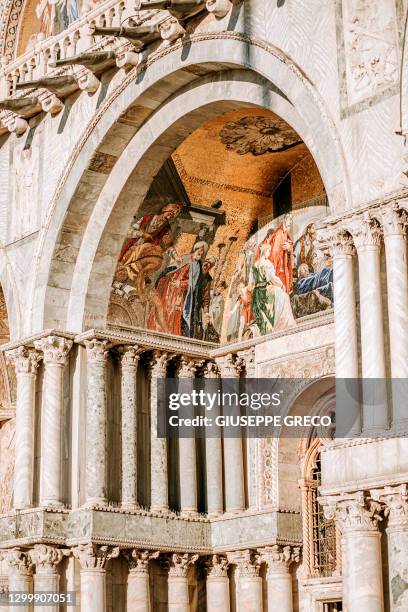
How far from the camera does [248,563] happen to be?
16.7 metres

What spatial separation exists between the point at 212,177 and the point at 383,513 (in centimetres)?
706

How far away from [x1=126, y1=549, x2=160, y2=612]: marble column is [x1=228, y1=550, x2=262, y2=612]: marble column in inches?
52.1

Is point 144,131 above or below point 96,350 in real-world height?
above

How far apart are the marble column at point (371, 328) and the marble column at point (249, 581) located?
5387 mm

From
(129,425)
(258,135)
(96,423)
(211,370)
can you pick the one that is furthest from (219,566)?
(258,135)

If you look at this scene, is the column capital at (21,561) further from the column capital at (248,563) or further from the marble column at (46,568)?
the column capital at (248,563)

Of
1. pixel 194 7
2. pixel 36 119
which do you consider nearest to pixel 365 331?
pixel 194 7

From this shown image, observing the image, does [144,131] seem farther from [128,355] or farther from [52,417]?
[52,417]

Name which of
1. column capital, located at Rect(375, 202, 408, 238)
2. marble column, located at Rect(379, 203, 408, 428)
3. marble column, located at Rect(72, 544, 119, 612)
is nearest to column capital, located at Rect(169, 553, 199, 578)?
marble column, located at Rect(72, 544, 119, 612)

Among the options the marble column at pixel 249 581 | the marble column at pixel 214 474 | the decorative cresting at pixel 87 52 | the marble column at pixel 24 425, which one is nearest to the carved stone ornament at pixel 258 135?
the decorative cresting at pixel 87 52

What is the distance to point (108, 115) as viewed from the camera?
16.6 meters

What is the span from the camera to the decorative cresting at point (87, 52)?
15383mm

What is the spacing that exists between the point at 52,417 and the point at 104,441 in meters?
0.81

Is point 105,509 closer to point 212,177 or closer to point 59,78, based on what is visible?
point 212,177
